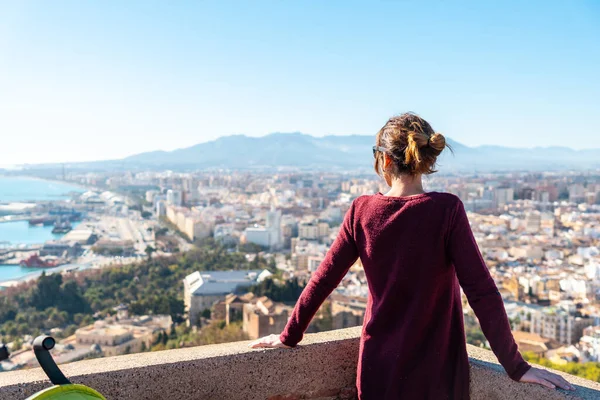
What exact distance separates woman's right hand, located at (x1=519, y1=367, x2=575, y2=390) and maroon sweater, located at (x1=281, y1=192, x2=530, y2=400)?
0.01m

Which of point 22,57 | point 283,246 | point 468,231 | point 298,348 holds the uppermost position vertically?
point 22,57

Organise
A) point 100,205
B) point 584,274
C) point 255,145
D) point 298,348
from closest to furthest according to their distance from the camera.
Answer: point 298,348 < point 584,274 < point 100,205 < point 255,145

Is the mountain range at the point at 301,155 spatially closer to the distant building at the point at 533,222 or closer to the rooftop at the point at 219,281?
the distant building at the point at 533,222

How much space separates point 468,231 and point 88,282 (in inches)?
783

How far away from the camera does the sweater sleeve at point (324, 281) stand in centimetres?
119

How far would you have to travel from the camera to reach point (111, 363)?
1129mm

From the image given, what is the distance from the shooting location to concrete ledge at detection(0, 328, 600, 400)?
106 cm

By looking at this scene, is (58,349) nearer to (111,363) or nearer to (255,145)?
(111,363)

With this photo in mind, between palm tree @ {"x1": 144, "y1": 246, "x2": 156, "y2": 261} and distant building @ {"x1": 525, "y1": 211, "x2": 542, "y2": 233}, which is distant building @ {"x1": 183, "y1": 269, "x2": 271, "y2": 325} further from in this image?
distant building @ {"x1": 525, "y1": 211, "x2": 542, "y2": 233}

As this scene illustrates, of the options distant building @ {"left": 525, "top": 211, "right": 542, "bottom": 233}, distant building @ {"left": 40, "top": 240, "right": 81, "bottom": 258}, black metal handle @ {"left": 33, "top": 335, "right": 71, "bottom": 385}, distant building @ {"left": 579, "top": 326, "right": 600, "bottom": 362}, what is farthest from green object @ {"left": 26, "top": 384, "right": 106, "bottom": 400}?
distant building @ {"left": 525, "top": 211, "right": 542, "bottom": 233}

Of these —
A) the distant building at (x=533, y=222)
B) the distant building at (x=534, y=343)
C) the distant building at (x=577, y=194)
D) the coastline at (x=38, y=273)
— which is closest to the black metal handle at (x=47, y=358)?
the distant building at (x=534, y=343)

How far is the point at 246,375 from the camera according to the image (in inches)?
47.8

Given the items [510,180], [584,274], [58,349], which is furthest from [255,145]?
[58,349]

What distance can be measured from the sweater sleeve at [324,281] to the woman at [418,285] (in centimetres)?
4
